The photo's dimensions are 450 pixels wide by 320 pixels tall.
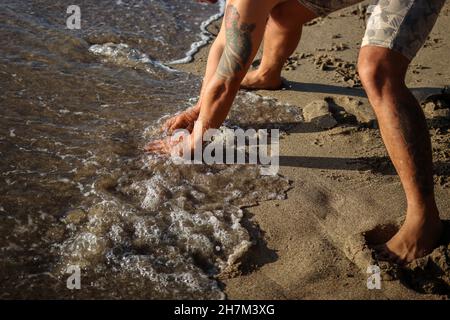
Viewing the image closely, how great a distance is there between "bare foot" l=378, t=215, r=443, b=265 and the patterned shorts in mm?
720

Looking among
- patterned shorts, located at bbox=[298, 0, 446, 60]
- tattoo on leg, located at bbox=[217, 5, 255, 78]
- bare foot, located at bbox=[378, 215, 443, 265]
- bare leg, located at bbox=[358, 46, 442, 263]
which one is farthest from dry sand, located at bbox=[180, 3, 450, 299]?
patterned shorts, located at bbox=[298, 0, 446, 60]

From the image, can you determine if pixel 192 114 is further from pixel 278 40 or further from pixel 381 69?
pixel 381 69

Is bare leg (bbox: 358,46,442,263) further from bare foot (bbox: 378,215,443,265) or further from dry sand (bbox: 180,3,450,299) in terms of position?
dry sand (bbox: 180,3,450,299)

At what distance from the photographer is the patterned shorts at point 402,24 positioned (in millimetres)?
2238

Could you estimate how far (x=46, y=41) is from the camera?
4207 mm

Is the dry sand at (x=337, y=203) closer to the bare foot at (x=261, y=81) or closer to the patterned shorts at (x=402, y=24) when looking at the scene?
the bare foot at (x=261, y=81)

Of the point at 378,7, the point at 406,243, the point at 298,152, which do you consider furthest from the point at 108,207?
the point at 378,7

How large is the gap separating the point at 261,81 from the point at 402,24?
159 centimetres

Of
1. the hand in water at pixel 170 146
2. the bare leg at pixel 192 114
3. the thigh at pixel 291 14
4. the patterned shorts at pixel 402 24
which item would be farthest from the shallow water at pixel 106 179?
the patterned shorts at pixel 402 24

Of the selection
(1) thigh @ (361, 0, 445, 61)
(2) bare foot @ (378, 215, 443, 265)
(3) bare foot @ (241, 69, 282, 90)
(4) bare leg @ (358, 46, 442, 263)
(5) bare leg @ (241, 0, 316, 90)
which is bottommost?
(2) bare foot @ (378, 215, 443, 265)

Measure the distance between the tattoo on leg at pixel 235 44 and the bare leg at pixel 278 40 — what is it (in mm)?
742

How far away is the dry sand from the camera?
7.29 feet

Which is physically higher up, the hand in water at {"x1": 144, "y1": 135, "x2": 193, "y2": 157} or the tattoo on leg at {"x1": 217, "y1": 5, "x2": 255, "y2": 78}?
the tattoo on leg at {"x1": 217, "y1": 5, "x2": 255, "y2": 78}

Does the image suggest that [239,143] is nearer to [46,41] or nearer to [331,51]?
[331,51]
